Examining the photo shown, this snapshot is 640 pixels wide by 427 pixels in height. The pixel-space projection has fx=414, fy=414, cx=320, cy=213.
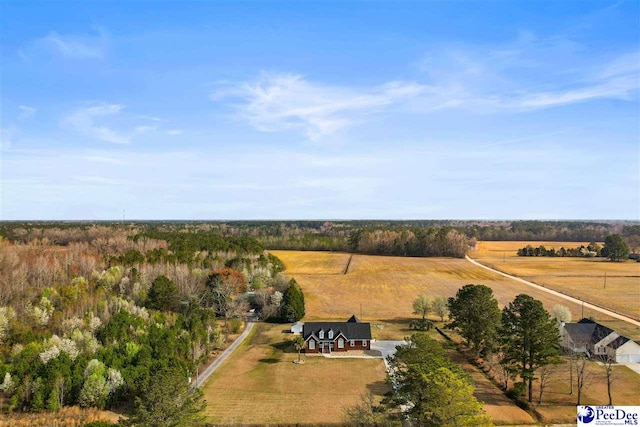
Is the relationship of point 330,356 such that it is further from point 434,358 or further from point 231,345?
point 434,358

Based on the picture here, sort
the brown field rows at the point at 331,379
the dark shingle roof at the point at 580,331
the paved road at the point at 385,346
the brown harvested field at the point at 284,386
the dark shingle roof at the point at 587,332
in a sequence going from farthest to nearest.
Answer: the paved road at the point at 385,346
the dark shingle roof at the point at 580,331
the dark shingle roof at the point at 587,332
the brown field rows at the point at 331,379
the brown harvested field at the point at 284,386

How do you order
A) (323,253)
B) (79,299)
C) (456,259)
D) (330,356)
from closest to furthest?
(330,356)
(79,299)
(456,259)
(323,253)

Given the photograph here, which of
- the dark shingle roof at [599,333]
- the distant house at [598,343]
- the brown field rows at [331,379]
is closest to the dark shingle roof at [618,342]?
the distant house at [598,343]

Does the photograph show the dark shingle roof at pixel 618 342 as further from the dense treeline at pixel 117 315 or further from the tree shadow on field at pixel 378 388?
the dense treeline at pixel 117 315

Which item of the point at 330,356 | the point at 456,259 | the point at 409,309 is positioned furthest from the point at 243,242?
the point at 456,259

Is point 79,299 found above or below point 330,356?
above
